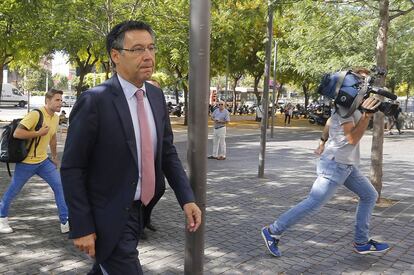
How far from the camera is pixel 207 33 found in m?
2.73

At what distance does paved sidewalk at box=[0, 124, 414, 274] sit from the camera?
14.0ft

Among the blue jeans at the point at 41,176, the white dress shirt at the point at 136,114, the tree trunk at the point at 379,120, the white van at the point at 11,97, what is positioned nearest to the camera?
the white dress shirt at the point at 136,114

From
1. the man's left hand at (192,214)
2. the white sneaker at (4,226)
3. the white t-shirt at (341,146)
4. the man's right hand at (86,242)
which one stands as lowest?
the white sneaker at (4,226)

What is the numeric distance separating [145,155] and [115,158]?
16cm

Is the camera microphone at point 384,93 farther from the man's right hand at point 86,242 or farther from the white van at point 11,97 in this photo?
the white van at point 11,97

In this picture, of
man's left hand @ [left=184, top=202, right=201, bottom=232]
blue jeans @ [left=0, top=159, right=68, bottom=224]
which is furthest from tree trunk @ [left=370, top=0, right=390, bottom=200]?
man's left hand @ [left=184, top=202, right=201, bottom=232]

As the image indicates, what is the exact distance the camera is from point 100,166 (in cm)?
230

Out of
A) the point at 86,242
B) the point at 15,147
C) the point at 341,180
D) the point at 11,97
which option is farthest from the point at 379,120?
the point at 11,97

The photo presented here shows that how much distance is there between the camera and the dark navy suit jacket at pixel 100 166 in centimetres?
224

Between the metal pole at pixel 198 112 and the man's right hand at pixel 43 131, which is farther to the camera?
the man's right hand at pixel 43 131

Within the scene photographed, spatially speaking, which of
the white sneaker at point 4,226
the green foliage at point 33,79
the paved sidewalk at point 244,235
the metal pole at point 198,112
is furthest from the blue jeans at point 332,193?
the green foliage at point 33,79

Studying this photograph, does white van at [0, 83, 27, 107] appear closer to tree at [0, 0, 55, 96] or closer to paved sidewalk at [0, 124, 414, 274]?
tree at [0, 0, 55, 96]

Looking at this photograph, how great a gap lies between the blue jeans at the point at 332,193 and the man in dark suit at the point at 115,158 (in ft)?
7.69

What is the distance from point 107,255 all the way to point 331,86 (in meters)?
2.73
